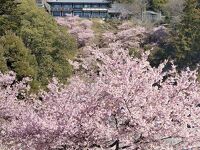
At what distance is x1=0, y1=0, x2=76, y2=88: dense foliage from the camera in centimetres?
2733

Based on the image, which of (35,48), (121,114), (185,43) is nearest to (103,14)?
(185,43)

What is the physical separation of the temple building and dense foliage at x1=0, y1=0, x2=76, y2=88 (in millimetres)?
18852

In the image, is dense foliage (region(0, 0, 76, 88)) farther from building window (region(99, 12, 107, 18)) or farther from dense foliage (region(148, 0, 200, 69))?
building window (region(99, 12, 107, 18))

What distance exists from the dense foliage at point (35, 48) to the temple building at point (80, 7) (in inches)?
742

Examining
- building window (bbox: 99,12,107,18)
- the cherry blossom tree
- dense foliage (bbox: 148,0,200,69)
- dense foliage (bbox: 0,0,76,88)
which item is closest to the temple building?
building window (bbox: 99,12,107,18)

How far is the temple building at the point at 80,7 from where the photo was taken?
5959cm

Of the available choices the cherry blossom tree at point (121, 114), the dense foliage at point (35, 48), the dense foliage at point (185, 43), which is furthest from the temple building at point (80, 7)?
the cherry blossom tree at point (121, 114)

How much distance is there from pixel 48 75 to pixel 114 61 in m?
24.1

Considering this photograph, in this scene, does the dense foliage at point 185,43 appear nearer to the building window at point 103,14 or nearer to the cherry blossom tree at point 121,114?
the building window at point 103,14

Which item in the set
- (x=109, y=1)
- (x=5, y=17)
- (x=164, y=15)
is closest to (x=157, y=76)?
(x=5, y=17)

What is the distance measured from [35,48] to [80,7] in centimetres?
2852

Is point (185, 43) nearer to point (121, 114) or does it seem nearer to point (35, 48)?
point (35, 48)

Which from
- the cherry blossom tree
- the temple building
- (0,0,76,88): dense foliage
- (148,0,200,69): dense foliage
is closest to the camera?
the cherry blossom tree

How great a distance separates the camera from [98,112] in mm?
7816
